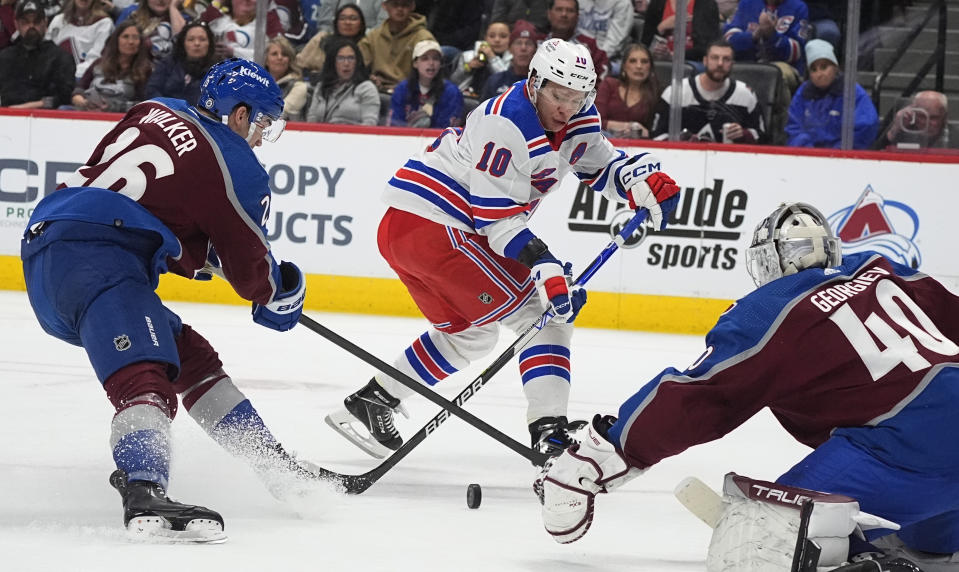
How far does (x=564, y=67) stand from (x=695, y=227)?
9.61ft

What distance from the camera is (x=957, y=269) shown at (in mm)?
5965

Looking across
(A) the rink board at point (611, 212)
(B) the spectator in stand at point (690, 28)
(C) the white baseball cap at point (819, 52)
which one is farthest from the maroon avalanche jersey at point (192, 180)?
(C) the white baseball cap at point (819, 52)

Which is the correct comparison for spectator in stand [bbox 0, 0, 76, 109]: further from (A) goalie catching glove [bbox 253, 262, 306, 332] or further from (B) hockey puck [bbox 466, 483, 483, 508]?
(B) hockey puck [bbox 466, 483, 483, 508]

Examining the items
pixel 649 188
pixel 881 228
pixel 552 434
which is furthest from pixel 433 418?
pixel 881 228

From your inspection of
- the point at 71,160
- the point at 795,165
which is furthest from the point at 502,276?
the point at 71,160

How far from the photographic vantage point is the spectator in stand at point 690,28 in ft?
20.8

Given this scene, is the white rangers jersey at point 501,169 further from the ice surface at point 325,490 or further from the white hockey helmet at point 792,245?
the white hockey helmet at point 792,245

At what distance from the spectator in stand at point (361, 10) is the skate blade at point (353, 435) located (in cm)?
347

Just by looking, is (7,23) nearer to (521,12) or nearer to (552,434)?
(521,12)

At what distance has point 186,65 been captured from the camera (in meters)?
6.76

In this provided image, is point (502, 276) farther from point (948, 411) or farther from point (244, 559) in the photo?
point (948, 411)

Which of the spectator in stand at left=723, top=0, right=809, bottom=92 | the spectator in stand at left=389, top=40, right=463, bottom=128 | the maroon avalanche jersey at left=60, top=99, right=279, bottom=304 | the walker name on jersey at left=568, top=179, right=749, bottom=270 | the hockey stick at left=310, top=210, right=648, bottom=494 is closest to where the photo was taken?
the maroon avalanche jersey at left=60, top=99, right=279, bottom=304

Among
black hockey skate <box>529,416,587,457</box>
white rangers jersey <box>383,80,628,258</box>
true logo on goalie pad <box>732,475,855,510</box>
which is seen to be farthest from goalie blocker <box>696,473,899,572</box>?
white rangers jersey <box>383,80,628,258</box>

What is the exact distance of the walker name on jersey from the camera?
20.1 feet
